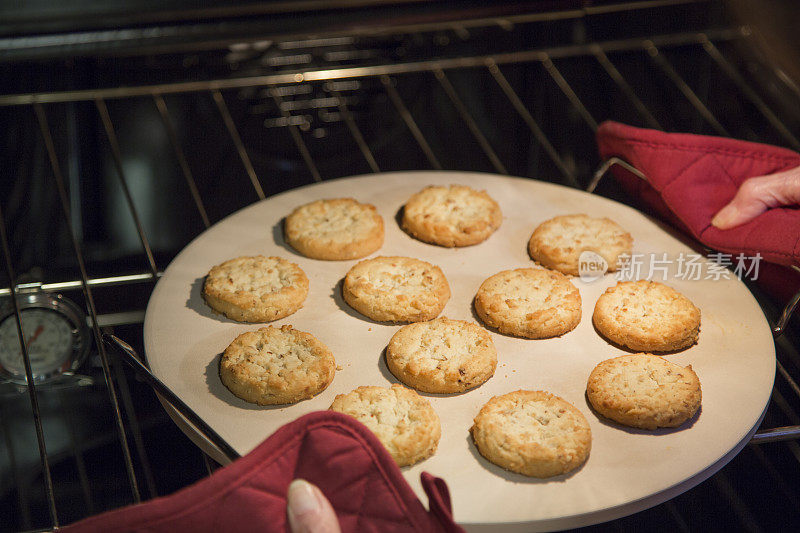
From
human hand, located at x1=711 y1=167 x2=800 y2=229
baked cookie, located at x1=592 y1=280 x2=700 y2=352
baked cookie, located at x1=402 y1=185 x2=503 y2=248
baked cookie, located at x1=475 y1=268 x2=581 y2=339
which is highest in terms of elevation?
baked cookie, located at x1=402 y1=185 x2=503 y2=248

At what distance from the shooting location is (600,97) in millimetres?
2732

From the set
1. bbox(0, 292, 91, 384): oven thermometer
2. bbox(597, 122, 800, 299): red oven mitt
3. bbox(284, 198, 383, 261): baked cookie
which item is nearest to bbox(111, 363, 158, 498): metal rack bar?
bbox(0, 292, 91, 384): oven thermometer

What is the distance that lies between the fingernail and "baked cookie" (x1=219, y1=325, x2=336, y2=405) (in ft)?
0.97

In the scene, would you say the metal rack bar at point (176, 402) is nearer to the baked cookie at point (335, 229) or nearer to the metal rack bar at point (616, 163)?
the baked cookie at point (335, 229)

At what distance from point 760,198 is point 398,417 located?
0.84 metres

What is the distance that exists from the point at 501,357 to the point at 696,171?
596mm

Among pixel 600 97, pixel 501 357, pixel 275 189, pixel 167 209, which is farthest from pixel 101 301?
pixel 600 97

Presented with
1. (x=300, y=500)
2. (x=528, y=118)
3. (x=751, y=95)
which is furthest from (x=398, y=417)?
(x=751, y=95)

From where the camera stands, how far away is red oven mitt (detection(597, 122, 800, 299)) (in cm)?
142

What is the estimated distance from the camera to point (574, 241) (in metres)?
1.46

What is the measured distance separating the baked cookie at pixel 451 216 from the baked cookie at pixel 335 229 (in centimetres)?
7

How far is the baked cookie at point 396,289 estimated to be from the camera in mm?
1308

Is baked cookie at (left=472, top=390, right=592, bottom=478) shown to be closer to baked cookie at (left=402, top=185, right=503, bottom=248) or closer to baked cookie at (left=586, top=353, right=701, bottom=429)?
baked cookie at (left=586, top=353, right=701, bottom=429)

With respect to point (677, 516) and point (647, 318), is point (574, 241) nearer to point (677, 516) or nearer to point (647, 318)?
point (647, 318)
